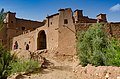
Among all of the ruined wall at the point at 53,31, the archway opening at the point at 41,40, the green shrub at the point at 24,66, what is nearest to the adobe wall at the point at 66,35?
the ruined wall at the point at 53,31

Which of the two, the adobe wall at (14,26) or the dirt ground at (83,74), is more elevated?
the adobe wall at (14,26)

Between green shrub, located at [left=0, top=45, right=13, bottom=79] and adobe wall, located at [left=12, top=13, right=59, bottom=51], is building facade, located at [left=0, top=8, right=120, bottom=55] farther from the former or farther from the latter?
green shrub, located at [left=0, top=45, right=13, bottom=79]

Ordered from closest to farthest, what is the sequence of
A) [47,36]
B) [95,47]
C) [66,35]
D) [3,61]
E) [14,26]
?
[3,61] → [95,47] → [66,35] → [47,36] → [14,26]

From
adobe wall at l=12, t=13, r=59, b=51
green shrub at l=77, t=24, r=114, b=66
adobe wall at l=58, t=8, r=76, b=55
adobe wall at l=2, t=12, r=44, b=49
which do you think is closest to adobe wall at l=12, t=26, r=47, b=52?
adobe wall at l=12, t=13, r=59, b=51

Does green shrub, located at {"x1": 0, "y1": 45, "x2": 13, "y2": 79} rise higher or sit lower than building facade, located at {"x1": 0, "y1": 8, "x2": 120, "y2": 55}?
lower

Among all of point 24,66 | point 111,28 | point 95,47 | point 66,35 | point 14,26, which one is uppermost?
point 14,26

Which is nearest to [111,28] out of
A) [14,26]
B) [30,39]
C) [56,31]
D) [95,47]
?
[56,31]

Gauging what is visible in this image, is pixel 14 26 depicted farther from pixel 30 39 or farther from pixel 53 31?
pixel 53 31

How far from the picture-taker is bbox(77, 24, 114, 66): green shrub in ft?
51.9

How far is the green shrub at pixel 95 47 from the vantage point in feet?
51.9

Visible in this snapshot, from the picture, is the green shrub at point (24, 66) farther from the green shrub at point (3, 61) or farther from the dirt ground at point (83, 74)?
the green shrub at point (3, 61)

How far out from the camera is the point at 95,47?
1684 cm

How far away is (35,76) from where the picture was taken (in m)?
15.2

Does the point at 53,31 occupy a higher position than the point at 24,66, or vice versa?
the point at 53,31
